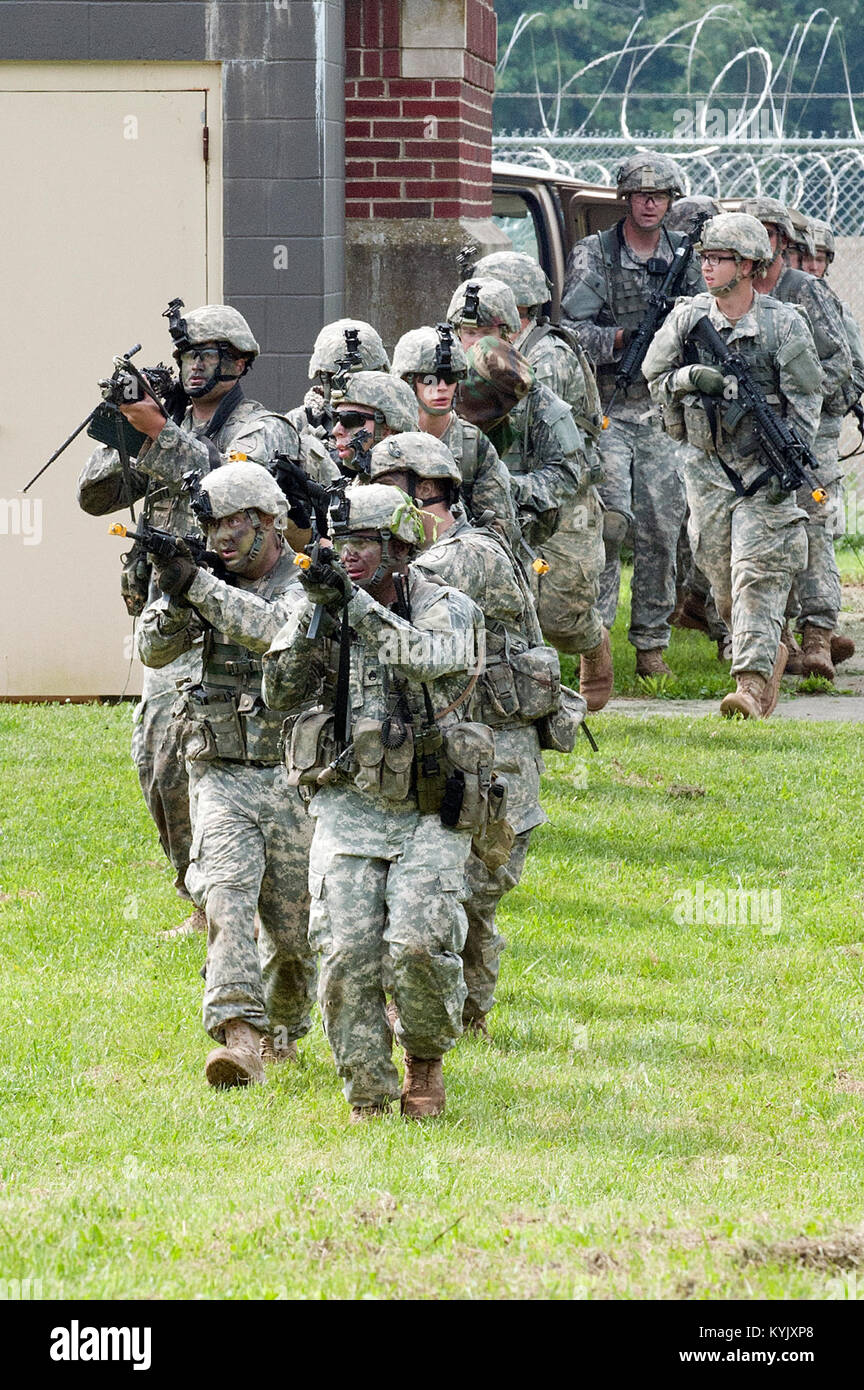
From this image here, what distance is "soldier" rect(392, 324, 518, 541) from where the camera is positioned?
21.3 ft

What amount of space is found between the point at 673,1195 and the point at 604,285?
Result: 725cm

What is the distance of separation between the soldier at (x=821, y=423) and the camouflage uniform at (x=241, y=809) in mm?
6126

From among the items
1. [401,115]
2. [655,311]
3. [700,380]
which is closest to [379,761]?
[700,380]

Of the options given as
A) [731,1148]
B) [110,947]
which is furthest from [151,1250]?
[110,947]

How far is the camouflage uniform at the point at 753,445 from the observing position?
1027 centimetres

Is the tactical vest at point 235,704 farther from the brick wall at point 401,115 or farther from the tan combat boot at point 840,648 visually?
the tan combat boot at point 840,648

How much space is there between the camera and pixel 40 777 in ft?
31.3

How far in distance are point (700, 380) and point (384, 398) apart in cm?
413

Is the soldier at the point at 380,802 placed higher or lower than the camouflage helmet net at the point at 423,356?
lower

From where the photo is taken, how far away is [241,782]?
5934 millimetres

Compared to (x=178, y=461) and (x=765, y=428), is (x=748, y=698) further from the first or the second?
(x=178, y=461)

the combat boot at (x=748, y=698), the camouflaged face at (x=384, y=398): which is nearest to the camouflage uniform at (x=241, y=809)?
the camouflaged face at (x=384, y=398)

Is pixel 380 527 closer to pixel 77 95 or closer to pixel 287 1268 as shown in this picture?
pixel 287 1268

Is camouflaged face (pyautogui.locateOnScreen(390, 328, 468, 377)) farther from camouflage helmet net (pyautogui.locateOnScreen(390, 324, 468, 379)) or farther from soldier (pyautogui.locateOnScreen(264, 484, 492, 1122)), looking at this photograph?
soldier (pyautogui.locateOnScreen(264, 484, 492, 1122))
